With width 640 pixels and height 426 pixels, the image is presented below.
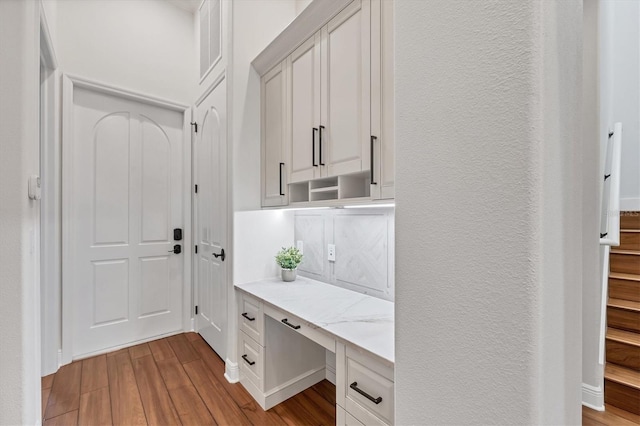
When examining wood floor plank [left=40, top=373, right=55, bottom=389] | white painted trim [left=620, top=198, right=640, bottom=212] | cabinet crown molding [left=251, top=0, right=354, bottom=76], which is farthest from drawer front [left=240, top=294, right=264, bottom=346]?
white painted trim [left=620, top=198, right=640, bottom=212]

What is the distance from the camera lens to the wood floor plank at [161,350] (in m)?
2.51

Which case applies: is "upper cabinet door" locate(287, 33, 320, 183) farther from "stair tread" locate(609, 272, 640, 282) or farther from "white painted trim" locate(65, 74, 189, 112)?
"stair tread" locate(609, 272, 640, 282)

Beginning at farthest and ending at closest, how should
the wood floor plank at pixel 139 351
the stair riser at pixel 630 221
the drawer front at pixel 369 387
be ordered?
the stair riser at pixel 630 221 → the wood floor plank at pixel 139 351 → the drawer front at pixel 369 387

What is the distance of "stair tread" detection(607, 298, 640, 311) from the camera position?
2.16 meters

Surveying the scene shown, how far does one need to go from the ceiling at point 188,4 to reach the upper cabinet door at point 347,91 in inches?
79.7

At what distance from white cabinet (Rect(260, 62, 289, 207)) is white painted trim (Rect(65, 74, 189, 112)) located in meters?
1.16

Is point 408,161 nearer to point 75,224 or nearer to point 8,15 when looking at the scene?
point 8,15

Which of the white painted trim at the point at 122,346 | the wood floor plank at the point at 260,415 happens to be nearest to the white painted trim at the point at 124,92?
the white painted trim at the point at 122,346

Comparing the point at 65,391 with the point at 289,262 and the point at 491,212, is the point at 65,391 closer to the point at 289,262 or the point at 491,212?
the point at 289,262

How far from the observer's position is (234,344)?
2.15 meters

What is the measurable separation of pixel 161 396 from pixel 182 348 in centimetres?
71

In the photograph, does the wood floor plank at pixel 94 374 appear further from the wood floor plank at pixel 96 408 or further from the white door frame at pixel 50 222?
the white door frame at pixel 50 222

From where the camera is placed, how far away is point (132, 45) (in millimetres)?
2723

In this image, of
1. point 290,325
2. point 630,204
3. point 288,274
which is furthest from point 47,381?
point 630,204
